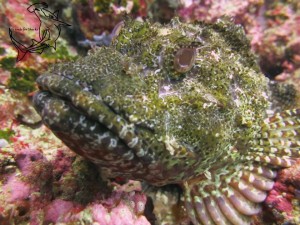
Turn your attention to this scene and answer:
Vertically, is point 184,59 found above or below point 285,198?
above

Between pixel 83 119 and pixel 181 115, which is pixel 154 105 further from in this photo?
pixel 83 119

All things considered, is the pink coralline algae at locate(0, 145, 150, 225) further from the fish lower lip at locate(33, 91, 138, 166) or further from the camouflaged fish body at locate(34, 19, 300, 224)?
the fish lower lip at locate(33, 91, 138, 166)

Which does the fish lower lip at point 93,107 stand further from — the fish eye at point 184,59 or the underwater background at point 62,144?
the underwater background at point 62,144

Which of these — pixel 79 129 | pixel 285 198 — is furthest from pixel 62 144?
pixel 285 198

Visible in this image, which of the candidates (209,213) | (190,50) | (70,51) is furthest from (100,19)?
(209,213)

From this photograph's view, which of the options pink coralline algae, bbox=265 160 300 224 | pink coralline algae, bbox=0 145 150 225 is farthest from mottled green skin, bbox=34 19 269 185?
pink coralline algae, bbox=265 160 300 224

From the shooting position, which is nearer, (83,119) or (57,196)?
(83,119)

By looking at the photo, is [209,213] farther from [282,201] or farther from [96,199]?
[96,199]
